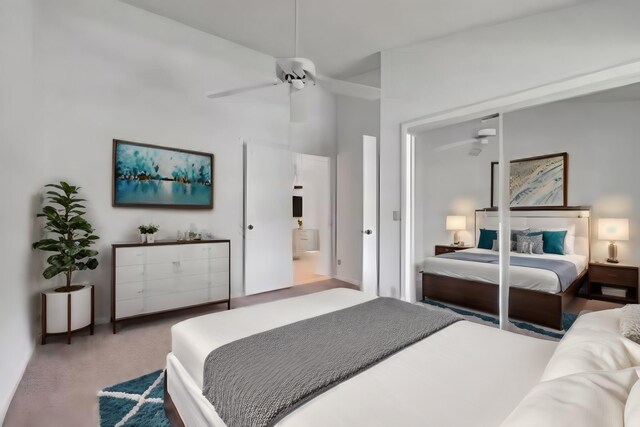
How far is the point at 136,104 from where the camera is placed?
3.27 metres

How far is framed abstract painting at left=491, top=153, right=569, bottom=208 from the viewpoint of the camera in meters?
2.79

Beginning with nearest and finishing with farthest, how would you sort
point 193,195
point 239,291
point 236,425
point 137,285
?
1. point 236,425
2. point 137,285
3. point 193,195
4. point 239,291

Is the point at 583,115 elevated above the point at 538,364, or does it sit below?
above

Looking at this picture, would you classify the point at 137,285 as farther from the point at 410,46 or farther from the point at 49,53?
the point at 410,46

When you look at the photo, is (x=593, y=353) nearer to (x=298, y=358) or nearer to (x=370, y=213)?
(x=298, y=358)

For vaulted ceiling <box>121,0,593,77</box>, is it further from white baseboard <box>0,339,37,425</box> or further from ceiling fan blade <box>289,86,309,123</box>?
white baseboard <box>0,339,37,425</box>

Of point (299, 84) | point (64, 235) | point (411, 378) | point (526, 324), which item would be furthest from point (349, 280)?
point (411, 378)

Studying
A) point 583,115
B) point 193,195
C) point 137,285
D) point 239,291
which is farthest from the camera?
point 239,291

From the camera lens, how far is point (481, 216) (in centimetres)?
321

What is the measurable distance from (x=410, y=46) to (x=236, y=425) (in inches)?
161

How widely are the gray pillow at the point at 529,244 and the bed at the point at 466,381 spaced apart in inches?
67.3

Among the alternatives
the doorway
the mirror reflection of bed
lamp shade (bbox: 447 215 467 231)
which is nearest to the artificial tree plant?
the doorway

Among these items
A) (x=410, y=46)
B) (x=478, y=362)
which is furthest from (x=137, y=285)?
(x=410, y=46)

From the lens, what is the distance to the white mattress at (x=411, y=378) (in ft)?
2.84
